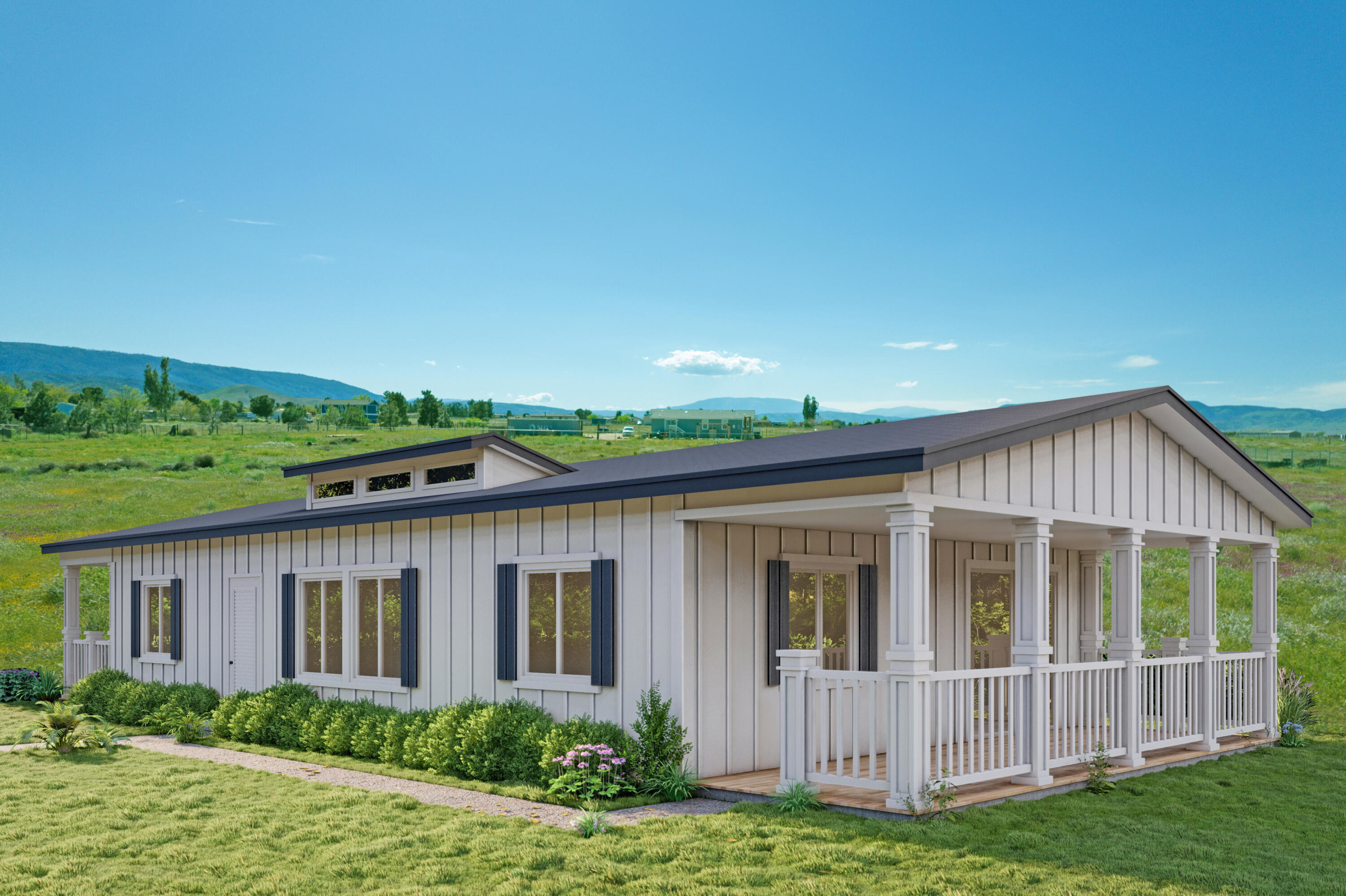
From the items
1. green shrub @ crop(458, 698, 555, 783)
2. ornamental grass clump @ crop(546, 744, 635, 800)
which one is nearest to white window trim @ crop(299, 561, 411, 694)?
green shrub @ crop(458, 698, 555, 783)

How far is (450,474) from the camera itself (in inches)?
500

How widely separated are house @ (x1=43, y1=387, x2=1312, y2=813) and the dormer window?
60mm

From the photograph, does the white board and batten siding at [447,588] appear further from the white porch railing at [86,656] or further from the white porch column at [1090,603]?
the white porch column at [1090,603]

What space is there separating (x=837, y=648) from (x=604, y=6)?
2775 cm

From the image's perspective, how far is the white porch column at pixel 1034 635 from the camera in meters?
8.66

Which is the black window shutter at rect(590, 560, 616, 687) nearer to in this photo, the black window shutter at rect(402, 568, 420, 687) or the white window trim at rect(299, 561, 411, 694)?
the black window shutter at rect(402, 568, 420, 687)

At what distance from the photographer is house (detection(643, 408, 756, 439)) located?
47.8 metres

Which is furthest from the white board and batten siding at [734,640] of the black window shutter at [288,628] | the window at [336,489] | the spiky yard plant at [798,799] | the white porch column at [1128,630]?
the black window shutter at [288,628]

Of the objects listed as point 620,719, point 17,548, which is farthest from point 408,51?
point 620,719

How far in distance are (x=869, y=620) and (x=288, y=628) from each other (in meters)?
7.63

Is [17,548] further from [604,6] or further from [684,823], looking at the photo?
[684,823]

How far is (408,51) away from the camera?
37.8 metres

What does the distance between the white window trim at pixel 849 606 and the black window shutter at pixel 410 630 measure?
461 cm

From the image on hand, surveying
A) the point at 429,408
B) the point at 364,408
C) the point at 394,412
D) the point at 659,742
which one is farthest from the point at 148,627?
the point at 364,408
